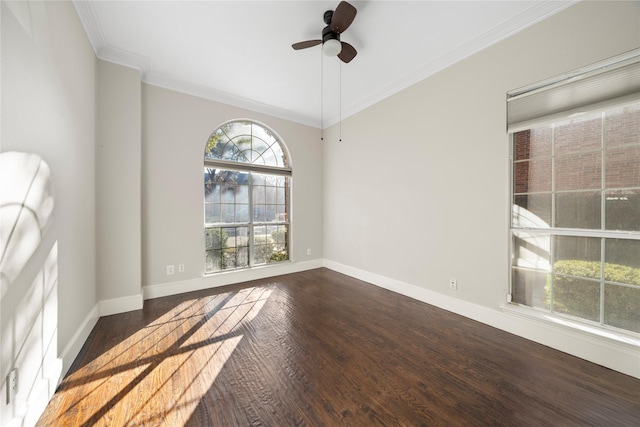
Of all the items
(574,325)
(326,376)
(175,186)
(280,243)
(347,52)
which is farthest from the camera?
(280,243)

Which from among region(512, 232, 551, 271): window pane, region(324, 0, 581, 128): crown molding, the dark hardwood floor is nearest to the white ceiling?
region(324, 0, 581, 128): crown molding

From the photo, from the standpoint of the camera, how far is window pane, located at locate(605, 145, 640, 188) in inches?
66.6

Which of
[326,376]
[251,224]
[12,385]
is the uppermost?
[251,224]

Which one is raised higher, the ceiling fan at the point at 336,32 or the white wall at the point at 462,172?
the ceiling fan at the point at 336,32

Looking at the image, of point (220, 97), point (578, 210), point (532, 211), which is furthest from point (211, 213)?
point (578, 210)

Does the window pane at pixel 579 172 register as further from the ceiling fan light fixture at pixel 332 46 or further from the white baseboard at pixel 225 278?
the white baseboard at pixel 225 278

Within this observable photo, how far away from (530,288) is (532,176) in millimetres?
1047

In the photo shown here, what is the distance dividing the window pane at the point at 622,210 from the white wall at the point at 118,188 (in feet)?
14.6

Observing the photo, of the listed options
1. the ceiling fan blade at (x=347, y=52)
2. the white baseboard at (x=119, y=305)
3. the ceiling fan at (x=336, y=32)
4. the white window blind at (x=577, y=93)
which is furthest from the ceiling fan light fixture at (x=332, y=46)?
the white baseboard at (x=119, y=305)

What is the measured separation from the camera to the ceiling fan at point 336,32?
191 cm

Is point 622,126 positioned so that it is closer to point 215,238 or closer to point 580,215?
point 580,215

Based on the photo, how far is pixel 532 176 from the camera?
2.18 metres

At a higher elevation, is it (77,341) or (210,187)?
(210,187)

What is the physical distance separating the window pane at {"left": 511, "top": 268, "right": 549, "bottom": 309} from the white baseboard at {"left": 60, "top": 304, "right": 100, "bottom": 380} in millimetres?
3759
